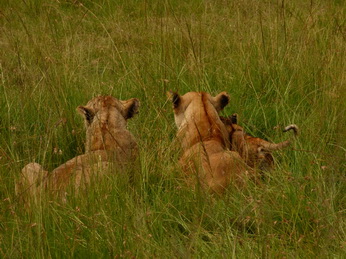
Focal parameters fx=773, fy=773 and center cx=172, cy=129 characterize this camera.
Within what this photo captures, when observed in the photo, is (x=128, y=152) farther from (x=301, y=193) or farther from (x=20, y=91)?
(x=301, y=193)

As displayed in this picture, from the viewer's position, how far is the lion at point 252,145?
540 cm

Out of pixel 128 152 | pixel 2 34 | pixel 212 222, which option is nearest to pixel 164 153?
pixel 128 152

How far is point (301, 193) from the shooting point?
4.44m

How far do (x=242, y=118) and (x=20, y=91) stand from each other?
1.82m

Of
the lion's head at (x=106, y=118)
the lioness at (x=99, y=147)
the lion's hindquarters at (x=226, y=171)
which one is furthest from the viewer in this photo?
the lion's head at (x=106, y=118)

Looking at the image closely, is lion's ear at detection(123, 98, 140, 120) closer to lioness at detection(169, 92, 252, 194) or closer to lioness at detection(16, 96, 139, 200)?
lioness at detection(16, 96, 139, 200)

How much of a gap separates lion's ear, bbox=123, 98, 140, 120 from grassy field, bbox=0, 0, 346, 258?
0.12 meters

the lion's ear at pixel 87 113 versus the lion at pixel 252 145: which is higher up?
the lion's ear at pixel 87 113

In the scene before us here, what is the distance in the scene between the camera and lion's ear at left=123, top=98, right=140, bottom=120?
235 inches

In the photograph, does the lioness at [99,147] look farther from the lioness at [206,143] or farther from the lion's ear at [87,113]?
the lioness at [206,143]

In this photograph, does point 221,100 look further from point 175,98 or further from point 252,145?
point 252,145

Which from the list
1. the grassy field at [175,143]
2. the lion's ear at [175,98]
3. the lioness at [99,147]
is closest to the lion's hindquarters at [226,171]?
the grassy field at [175,143]

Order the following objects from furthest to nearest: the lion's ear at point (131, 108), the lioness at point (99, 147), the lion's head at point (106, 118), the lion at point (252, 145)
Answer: the lion's ear at point (131, 108)
the lion's head at point (106, 118)
the lion at point (252, 145)
the lioness at point (99, 147)

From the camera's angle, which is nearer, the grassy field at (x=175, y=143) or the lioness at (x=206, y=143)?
the grassy field at (x=175, y=143)
